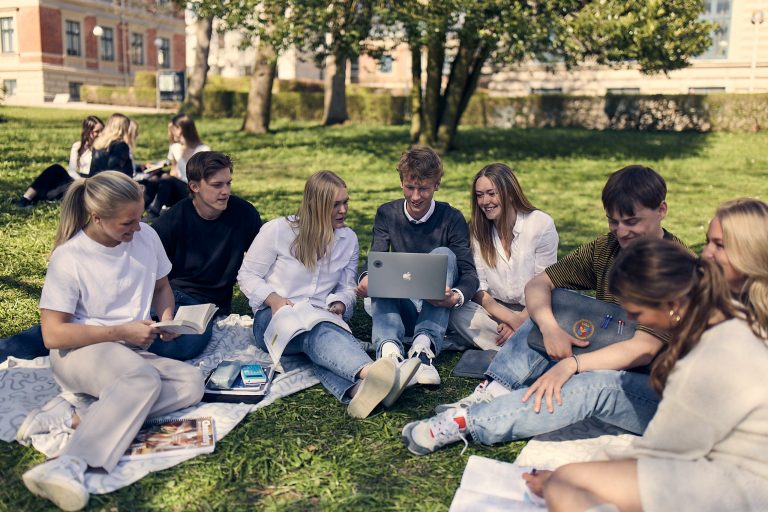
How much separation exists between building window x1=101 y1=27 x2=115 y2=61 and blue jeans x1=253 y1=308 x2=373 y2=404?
151ft

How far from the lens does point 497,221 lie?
473 cm

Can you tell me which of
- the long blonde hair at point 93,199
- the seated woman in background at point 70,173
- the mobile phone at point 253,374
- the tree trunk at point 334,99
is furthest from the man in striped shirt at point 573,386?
the tree trunk at point 334,99

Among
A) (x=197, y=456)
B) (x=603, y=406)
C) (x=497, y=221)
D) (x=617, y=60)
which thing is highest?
(x=617, y=60)

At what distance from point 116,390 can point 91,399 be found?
21.1 inches

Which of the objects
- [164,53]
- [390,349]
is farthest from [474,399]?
[164,53]

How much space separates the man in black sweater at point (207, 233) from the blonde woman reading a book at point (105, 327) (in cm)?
92

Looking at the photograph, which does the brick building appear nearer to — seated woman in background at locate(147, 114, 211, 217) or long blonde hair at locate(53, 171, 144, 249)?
seated woman in background at locate(147, 114, 211, 217)

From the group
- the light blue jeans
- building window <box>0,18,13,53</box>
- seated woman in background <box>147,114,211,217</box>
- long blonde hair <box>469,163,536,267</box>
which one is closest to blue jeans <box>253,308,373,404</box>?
the light blue jeans

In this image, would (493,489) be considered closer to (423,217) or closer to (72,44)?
(423,217)

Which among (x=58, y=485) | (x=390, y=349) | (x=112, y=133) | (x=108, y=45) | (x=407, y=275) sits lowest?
(x=58, y=485)

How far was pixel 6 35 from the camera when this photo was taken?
42.5 m

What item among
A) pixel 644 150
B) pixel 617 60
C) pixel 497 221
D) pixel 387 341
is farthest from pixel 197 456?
pixel 644 150

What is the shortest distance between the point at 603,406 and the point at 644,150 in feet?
50.4

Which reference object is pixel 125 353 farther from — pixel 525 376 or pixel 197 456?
pixel 525 376
